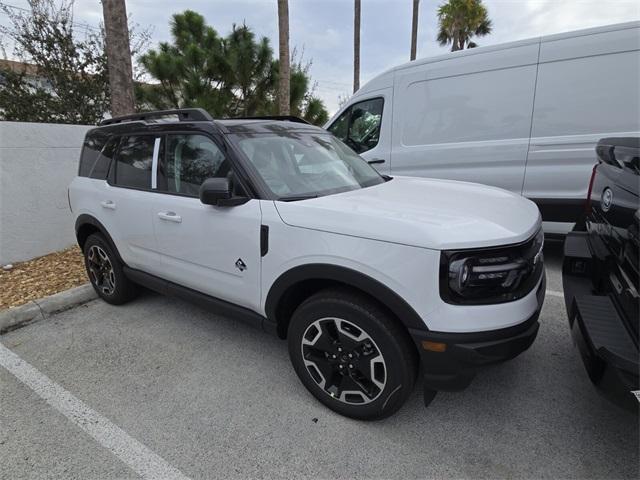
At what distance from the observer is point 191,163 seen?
2.71 meters

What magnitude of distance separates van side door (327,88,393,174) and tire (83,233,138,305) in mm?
3658

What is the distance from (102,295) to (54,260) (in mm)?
1620

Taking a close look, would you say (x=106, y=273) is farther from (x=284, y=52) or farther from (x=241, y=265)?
(x=284, y=52)

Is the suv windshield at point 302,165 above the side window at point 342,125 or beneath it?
beneath

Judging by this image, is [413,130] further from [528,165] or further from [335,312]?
[335,312]

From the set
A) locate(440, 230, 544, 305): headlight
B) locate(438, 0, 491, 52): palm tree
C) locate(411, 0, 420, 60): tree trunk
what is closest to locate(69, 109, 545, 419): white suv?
locate(440, 230, 544, 305): headlight

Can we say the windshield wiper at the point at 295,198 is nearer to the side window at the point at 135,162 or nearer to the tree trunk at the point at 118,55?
Result: the side window at the point at 135,162

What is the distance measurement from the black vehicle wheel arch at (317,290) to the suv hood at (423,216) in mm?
222

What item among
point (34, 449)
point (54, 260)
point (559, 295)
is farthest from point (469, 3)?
point (34, 449)

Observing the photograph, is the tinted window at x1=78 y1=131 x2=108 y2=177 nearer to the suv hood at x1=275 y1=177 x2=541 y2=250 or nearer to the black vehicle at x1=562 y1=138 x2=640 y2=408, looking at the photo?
the suv hood at x1=275 y1=177 x2=541 y2=250

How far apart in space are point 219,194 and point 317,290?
833 millimetres

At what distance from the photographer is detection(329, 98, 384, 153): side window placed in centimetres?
557

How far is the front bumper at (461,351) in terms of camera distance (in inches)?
67.5

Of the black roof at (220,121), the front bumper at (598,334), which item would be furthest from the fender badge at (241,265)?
the front bumper at (598,334)
